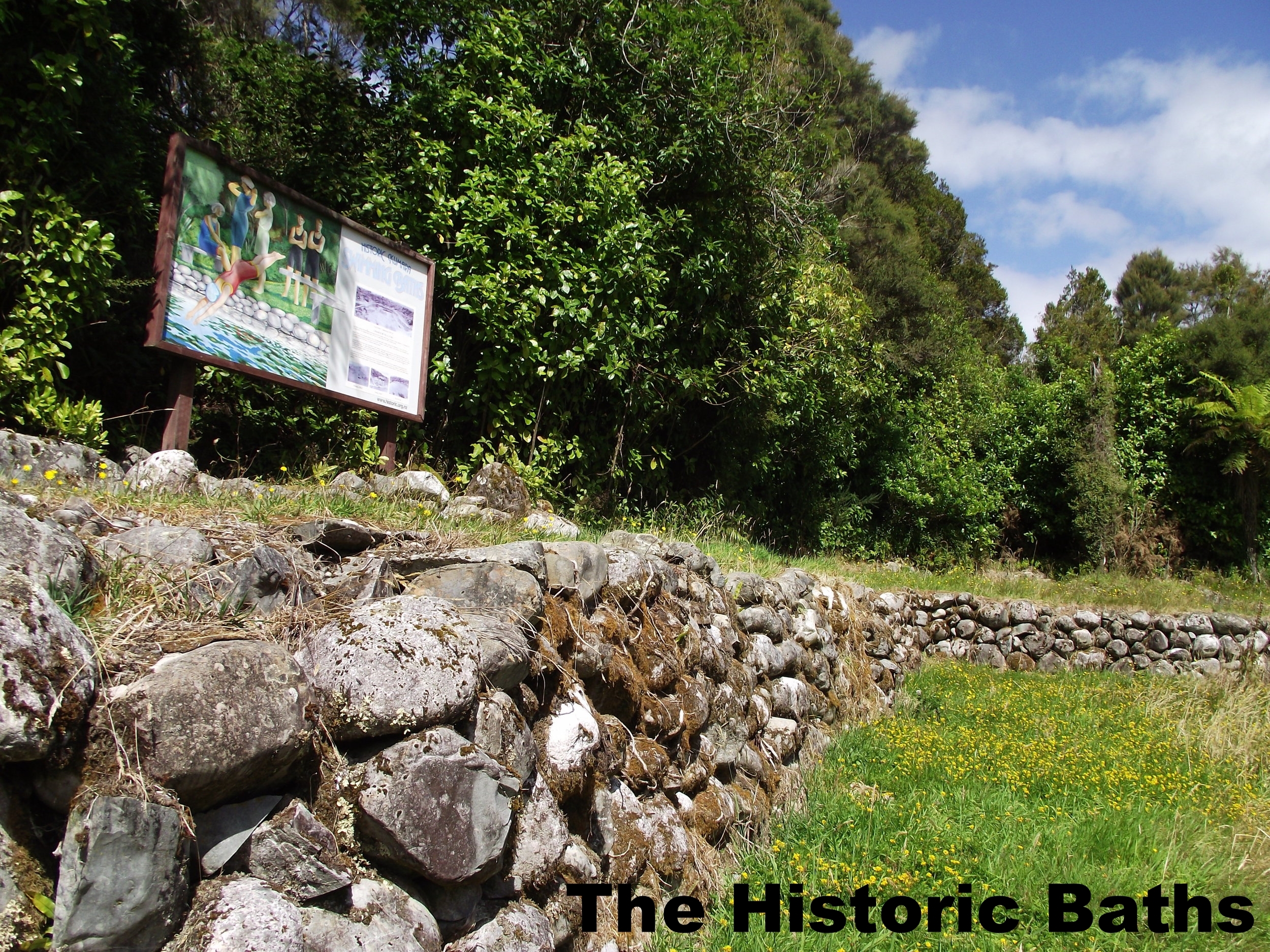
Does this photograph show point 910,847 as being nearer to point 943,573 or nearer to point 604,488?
point 604,488

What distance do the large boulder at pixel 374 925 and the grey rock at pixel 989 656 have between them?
10.9 meters

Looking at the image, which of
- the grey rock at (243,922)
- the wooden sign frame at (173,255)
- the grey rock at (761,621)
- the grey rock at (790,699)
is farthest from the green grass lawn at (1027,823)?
the wooden sign frame at (173,255)

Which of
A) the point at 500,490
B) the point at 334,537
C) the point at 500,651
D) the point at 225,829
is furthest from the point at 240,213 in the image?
the point at 225,829

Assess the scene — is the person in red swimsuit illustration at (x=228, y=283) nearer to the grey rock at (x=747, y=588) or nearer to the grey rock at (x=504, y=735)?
the grey rock at (x=504, y=735)

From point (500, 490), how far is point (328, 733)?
326 centimetres

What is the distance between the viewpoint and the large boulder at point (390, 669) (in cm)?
225

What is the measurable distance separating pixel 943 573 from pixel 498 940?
13766mm

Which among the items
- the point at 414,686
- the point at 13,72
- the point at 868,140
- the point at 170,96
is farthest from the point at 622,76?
the point at 868,140

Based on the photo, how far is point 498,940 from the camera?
7.82ft

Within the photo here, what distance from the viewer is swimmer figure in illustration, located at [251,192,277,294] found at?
467cm

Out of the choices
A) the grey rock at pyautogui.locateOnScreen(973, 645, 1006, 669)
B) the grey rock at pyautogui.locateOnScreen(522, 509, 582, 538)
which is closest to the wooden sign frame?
the grey rock at pyautogui.locateOnScreen(522, 509, 582, 538)

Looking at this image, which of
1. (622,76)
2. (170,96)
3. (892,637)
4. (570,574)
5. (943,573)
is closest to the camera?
(570,574)

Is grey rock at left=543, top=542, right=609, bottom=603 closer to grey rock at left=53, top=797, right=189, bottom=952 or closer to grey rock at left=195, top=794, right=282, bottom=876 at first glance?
grey rock at left=195, top=794, right=282, bottom=876

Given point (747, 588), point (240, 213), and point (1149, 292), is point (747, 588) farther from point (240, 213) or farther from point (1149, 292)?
point (1149, 292)
